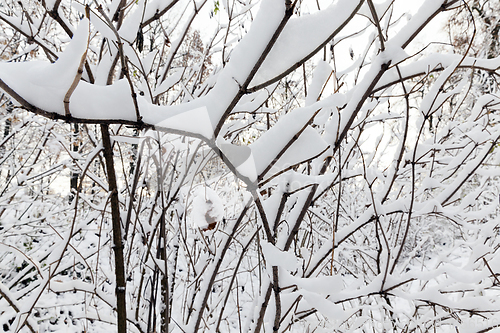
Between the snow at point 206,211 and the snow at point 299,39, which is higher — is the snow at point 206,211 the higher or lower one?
the lower one

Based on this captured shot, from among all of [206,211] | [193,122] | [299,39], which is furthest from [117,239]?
[299,39]

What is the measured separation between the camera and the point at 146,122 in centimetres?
38

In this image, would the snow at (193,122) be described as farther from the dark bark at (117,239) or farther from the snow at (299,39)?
the dark bark at (117,239)

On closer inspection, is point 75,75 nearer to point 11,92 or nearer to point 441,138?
point 11,92

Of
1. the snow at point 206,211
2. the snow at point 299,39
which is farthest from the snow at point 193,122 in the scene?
the snow at point 206,211

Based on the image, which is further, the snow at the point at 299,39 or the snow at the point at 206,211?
the snow at the point at 206,211

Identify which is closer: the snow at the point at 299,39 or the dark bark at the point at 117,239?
the snow at the point at 299,39

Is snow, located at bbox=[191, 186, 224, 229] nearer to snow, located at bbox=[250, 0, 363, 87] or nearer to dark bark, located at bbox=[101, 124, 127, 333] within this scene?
dark bark, located at bbox=[101, 124, 127, 333]

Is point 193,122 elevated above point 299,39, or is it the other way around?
point 299,39

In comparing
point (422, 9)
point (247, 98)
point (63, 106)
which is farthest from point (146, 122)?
point (247, 98)

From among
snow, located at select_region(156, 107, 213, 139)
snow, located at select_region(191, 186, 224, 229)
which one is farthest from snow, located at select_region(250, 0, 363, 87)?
snow, located at select_region(191, 186, 224, 229)

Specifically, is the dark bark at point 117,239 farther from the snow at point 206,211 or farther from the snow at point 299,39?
the snow at point 299,39

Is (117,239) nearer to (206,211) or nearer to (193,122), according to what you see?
(206,211)

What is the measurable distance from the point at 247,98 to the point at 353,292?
2.38 ft
